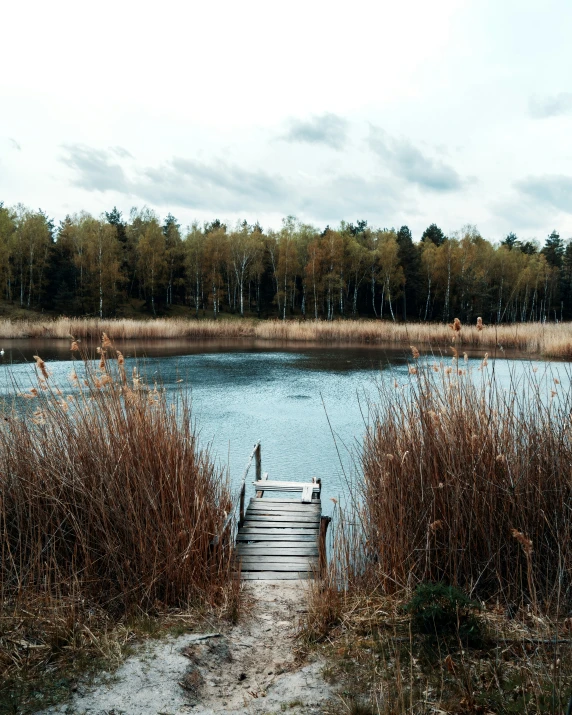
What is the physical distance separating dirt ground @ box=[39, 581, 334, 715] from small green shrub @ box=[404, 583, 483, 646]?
1.93 ft

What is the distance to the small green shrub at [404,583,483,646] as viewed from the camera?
10.2 feet

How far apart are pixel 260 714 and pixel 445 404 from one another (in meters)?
2.49

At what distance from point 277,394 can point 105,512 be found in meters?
11.7

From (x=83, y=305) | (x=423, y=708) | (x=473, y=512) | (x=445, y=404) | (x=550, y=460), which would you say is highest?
(x=83, y=305)

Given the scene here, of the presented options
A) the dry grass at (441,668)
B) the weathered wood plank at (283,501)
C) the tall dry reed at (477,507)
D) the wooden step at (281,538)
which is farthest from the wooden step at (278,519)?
the dry grass at (441,668)

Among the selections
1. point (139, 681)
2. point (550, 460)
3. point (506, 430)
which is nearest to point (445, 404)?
point (506, 430)

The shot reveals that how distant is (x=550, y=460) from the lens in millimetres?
3949

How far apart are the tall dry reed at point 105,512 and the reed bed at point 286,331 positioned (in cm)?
2257

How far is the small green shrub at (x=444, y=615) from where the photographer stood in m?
3.12

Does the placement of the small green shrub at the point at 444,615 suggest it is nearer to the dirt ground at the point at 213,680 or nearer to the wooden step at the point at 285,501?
the dirt ground at the point at 213,680

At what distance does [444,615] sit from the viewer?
319 centimetres

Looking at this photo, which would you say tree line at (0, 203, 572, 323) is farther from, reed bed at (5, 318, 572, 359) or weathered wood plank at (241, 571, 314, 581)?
weathered wood plank at (241, 571, 314, 581)

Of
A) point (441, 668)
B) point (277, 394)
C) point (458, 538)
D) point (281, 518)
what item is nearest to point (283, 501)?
point (281, 518)

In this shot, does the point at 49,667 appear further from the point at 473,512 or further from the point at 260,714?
the point at 473,512
